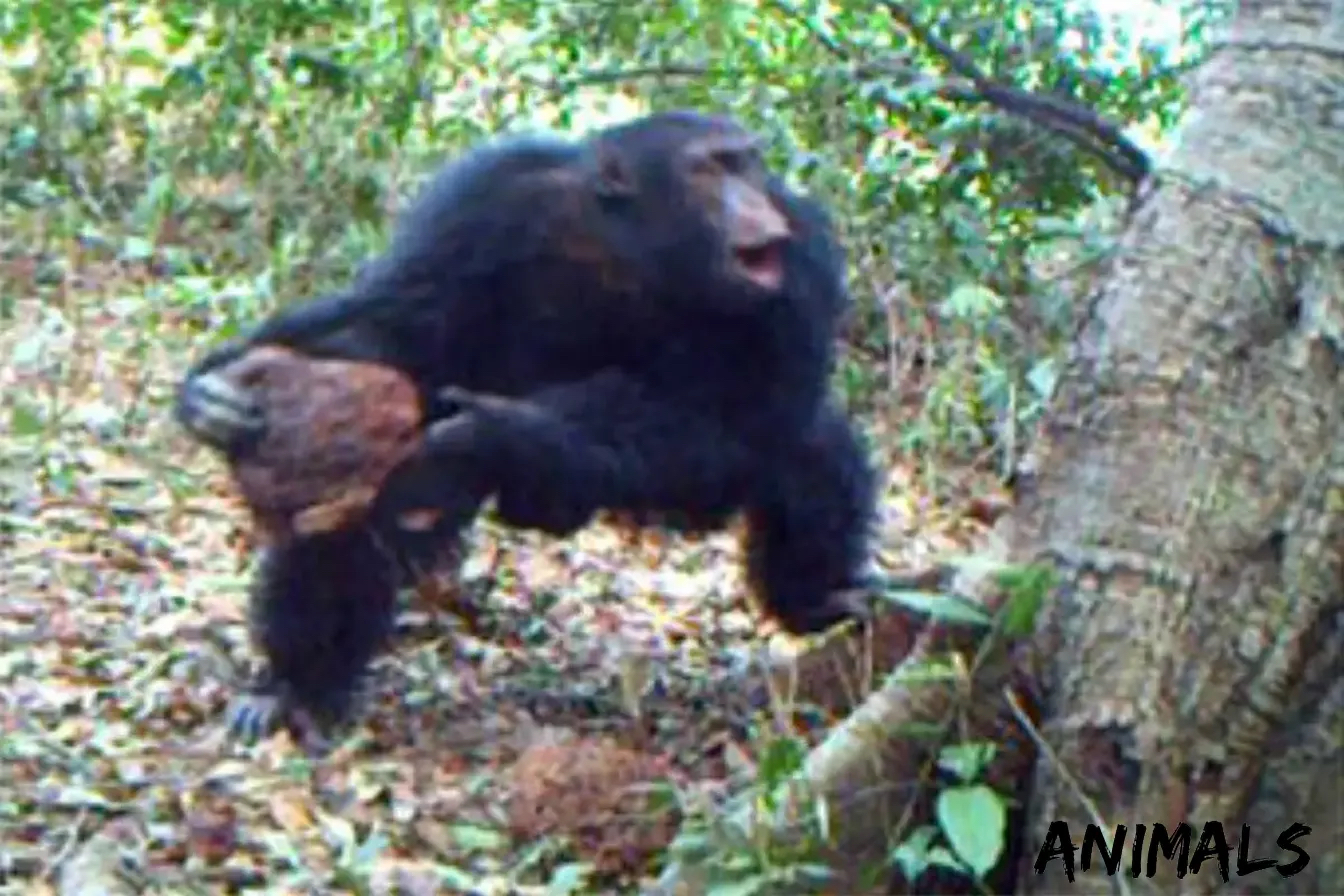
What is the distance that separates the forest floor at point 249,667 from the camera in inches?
153

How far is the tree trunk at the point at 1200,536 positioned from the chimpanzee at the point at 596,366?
60.5 inches

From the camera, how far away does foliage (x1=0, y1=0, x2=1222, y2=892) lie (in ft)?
20.4

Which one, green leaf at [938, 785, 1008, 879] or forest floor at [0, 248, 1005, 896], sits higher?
green leaf at [938, 785, 1008, 879]

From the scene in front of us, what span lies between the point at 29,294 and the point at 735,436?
2563mm

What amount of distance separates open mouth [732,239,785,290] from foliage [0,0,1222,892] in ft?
2.87

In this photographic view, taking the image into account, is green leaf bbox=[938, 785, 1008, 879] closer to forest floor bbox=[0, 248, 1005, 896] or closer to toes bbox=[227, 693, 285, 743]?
forest floor bbox=[0, 248, 1005, 896]

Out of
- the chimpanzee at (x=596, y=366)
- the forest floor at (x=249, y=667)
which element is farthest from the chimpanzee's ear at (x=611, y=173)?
the forest floor at (x=249, y=667)

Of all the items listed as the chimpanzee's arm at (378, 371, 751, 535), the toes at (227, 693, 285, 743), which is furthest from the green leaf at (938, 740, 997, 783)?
the toes at (227, 693, 285, 743)

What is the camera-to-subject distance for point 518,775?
13.8 ft

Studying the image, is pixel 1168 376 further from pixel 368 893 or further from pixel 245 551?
pixel 245 551

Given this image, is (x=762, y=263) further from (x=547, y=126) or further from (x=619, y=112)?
(x=619, y=112)

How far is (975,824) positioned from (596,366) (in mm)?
2195

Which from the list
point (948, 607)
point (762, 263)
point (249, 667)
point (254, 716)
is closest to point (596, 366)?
point (762, 263)

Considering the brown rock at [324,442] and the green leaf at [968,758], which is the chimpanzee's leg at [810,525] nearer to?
the brown rock at [324,442]
